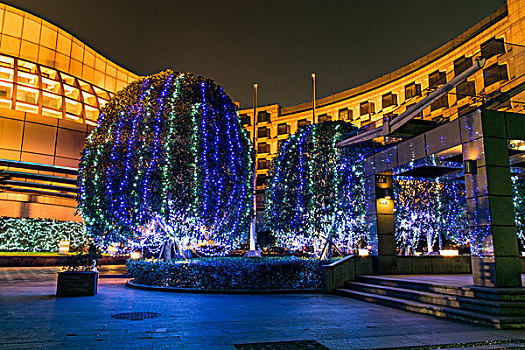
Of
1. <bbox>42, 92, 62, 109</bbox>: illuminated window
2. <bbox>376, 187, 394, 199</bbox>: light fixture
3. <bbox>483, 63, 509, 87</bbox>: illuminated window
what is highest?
<bbox>42, 92, 62, 109</bbox>: illuminated window

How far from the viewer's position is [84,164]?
20.8 meters

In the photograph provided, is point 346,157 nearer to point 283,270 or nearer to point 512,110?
point 283,270

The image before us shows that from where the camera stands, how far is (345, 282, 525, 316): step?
9.48 m

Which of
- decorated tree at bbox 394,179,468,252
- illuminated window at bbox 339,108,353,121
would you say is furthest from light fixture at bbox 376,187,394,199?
illuminated window at bbox 339,108,353,121

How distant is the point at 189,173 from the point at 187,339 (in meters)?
12.5

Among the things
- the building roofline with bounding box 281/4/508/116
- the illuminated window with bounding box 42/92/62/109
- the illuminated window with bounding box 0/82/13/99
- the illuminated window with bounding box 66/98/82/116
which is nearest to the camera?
the building roofline with bounding box 281/4/508/116

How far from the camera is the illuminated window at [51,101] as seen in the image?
144 ft

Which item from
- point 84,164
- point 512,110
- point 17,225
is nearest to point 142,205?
point 84,164

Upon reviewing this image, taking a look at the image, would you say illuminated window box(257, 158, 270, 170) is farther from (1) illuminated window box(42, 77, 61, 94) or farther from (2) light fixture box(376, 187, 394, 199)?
(2) light fixture box(376, 187, 394, 199)

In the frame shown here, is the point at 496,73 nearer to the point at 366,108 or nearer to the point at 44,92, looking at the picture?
the point at 44,92

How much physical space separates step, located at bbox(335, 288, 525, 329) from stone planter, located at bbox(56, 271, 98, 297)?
373 inches

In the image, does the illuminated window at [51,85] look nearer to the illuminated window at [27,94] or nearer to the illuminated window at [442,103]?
the illuminated window at [27,94]

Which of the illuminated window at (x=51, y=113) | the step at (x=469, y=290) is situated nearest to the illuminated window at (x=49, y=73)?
the illuminated window at (x=51, y=113)

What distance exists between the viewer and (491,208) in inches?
445
